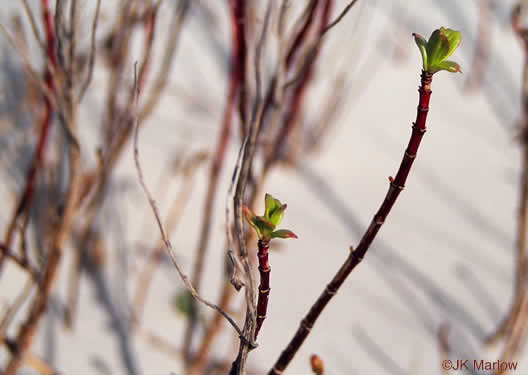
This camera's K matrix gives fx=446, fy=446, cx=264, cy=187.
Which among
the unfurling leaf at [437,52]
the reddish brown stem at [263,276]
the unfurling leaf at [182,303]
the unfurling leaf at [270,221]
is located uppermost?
the unfurling leaf at [437,52]

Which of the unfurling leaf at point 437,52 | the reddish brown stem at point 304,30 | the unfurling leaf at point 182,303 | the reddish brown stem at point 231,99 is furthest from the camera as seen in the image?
the unfurling leaf at point 182,303

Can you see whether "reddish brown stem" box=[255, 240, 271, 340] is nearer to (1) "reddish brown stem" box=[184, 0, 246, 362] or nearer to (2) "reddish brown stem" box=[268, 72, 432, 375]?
(2) "reddish brown stem" box=[268, 72, 432, 375]

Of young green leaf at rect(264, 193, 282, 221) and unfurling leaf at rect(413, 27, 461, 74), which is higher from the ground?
unfurling leaf at rect(413, 27, 461, 74)

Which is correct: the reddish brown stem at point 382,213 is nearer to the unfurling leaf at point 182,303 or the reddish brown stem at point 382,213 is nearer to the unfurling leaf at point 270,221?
the unfurling leaf at point 270,221

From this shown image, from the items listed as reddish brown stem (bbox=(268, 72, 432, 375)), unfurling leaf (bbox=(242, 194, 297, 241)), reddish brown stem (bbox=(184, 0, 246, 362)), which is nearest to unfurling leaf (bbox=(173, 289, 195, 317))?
reddish brown stem (bbox=(184, 0, 246, 362))

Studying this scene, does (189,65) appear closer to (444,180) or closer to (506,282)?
(444,180)

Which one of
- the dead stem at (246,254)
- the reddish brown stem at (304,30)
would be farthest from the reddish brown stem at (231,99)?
the dead stem at (246,254)

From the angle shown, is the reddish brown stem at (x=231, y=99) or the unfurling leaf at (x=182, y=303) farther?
the unfurling leaf at (x=182, y=303)

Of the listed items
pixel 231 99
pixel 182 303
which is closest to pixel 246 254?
pixel 231 99

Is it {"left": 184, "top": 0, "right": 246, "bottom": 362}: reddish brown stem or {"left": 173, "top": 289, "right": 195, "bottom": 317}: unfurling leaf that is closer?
{"left": 184, "top": 0, "right": 246, "bottom": 362}: reddish brown stem

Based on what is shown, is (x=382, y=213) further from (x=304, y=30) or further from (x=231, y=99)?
(x=231, y=99)
